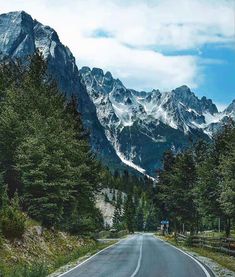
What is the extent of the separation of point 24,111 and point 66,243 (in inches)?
473

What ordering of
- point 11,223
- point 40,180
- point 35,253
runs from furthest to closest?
point 40,180 → point 35,253 → point 11,223

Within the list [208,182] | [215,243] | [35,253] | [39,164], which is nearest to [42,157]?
[39,164]

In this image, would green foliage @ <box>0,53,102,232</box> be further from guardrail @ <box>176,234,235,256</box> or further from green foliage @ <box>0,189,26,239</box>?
guardrail @ <box>176,234,235,256</box>

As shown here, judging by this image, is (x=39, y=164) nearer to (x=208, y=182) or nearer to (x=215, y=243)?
(x=215, y=243)

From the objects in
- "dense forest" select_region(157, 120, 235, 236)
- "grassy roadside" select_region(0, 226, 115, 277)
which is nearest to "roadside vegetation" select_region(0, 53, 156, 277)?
"grassy roadside" select_region(0, 226, 115, 277)

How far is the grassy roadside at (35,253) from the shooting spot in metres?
18.8

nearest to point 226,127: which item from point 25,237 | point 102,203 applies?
point 25,237

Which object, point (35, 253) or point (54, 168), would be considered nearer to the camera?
point (35, 253)

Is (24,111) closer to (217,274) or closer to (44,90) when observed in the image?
(44,90)

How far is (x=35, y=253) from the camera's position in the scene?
24.9 meters

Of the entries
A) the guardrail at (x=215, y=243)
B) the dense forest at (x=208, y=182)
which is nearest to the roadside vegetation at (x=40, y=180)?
the guardrail at (x=215, y=243)

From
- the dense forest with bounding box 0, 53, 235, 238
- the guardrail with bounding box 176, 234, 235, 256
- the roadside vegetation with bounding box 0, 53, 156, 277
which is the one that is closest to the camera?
the roadside vegetation with bounding box 0, 53, 156, 277

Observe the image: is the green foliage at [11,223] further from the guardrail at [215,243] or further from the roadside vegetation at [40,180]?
the guardrail at [215,243]

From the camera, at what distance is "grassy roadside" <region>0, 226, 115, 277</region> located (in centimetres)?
1877
